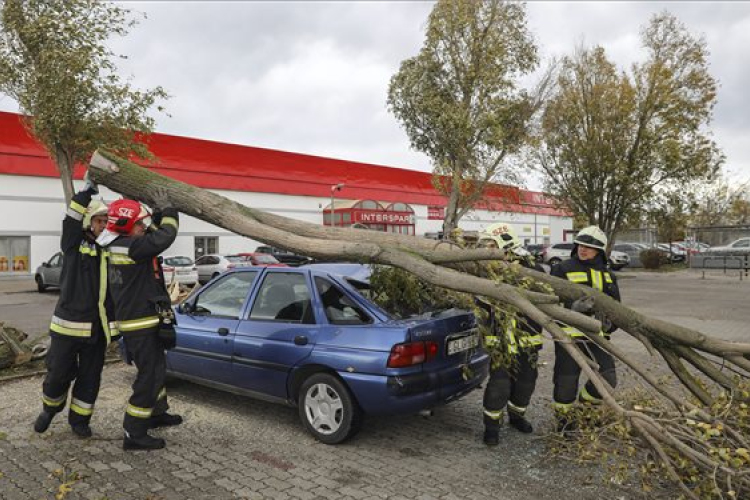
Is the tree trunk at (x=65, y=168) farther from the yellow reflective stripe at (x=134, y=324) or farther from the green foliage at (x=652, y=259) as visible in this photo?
the green foliage at (x=652, y=259)

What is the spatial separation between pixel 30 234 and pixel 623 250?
30988 mm

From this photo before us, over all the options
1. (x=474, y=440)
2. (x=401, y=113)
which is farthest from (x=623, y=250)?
(x=474, y=440)

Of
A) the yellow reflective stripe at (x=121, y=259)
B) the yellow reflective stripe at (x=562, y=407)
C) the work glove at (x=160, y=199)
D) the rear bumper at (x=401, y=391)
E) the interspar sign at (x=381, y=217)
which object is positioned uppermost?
the interspar sign at (x=381, y=217)

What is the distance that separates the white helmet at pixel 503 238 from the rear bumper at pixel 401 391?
1177 mm

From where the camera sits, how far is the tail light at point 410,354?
4.02 m

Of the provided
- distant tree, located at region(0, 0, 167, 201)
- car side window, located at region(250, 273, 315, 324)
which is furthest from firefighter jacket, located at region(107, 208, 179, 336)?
distant tree, located at region(0, 0, 167, 201)

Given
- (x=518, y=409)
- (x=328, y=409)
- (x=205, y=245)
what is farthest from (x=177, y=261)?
(x=518, y=409)

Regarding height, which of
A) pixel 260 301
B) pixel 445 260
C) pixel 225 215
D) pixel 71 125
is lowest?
pixel 260 301

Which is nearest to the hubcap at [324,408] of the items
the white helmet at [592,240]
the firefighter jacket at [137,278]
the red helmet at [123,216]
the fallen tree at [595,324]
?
the fallen tree at [595,324]

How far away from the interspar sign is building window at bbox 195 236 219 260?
7.82 m

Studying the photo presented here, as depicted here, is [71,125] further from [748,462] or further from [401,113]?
[748,462]

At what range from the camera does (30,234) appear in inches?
917

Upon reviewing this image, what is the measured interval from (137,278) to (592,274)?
12.2ft

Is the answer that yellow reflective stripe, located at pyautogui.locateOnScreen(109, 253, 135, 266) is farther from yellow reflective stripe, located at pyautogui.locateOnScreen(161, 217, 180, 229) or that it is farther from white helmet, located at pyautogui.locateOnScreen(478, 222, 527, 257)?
white helmet, located at pyautogui.locateOnScreen(478, 222, 527, 257)
